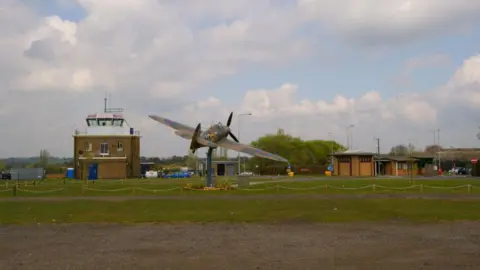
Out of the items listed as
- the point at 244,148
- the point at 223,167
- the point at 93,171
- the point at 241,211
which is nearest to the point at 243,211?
the point at 241,211

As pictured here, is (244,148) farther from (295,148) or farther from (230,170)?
(295,148)

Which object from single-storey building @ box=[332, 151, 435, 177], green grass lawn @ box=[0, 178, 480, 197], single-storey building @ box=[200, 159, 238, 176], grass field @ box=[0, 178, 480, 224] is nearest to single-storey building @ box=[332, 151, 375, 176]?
single-storey building @ box=[332, 151, 435, 177]

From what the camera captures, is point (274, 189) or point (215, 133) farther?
point (215, 133)

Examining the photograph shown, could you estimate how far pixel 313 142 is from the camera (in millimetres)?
141500

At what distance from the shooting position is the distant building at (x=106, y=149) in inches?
3612

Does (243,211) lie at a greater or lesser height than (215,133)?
lesser

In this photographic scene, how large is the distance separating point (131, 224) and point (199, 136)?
2546 cm

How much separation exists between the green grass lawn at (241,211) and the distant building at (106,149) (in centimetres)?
5709

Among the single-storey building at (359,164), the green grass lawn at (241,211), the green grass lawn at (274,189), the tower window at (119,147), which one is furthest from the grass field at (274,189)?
the tower window at (119,147)

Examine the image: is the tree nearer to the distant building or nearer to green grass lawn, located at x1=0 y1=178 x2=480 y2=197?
the distant building

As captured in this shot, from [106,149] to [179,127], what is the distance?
46.8 m

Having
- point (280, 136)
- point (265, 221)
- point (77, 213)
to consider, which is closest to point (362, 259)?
point (265, 221)

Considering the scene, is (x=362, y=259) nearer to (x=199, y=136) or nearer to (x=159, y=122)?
(x=199, y=136)

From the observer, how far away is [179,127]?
53.2m
